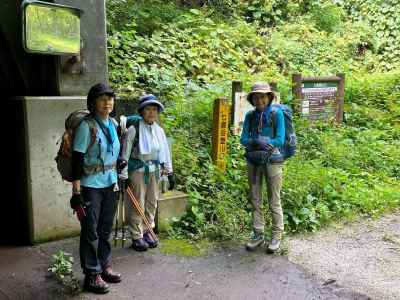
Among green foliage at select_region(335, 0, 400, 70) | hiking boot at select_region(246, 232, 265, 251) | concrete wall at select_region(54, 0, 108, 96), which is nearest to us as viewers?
hiking boot at select_region(246, 232, 265, 251)

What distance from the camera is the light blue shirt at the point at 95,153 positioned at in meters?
4.09

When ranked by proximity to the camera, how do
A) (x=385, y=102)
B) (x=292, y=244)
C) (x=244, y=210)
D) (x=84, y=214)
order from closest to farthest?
(x=84, y=214) < (x=292, y=244) < (x=244, y=210) < (x=385, y=102)

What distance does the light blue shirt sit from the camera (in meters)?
4.09

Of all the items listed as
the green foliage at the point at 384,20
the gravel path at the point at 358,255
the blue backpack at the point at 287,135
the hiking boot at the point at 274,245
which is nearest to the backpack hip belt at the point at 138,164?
the blue backpack at the point at 287,135

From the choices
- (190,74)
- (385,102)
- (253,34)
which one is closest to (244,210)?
(190,74)

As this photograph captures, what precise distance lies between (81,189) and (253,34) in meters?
9.46

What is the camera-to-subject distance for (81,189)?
4.21 m

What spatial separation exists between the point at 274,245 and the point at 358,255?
101 centimetres

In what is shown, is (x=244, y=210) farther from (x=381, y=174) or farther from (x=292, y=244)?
(x=381, y=174)

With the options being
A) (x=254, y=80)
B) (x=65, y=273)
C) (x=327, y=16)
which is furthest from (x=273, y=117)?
(x=327, y=16)

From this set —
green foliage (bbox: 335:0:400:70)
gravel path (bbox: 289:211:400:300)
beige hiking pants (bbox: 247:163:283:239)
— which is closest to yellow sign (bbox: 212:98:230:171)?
beige hiking pants (bbox: 247:163:283:239)

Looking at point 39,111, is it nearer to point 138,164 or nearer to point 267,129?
point 138,164

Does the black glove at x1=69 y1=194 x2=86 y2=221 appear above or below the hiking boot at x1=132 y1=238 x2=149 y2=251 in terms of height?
above

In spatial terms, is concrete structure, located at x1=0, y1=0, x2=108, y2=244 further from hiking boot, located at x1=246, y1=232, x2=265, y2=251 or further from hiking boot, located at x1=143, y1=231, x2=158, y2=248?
hiking boot, located at x1=246, y1=232, x2=265, y2=251
